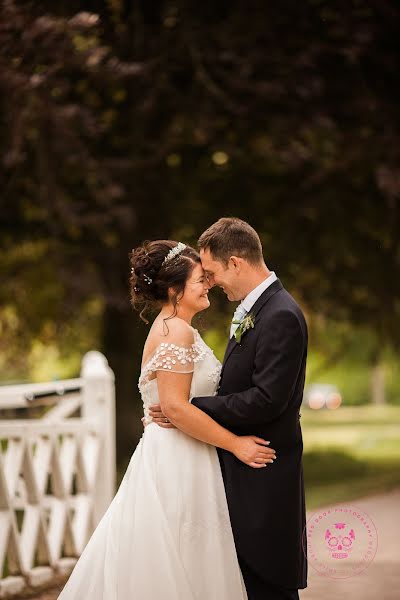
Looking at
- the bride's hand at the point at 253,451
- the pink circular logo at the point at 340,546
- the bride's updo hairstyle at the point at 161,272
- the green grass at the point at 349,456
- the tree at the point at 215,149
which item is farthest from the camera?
the green grass at the point at 349,456

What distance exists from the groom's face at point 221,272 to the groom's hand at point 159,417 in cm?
64

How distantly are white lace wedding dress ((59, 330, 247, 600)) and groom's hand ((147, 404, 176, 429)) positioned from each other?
1.6 inches

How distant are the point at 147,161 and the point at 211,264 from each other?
23.5ft

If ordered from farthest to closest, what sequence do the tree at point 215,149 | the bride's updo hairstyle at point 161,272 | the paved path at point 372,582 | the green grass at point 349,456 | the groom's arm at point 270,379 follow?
the green grass at point 349,456 → the tree at point 215,149 → the paved path at point 372,582 → the bride's updo hairstyle at point 161,272 → the groom's arm at point 270,379

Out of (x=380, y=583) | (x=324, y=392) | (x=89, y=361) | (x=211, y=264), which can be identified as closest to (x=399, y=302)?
(x=89, y=361)

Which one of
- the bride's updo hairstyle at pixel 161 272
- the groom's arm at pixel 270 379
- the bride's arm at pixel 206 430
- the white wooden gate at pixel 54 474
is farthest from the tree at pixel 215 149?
the groom's arm at pixel 270 379

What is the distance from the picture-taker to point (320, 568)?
7727 mm

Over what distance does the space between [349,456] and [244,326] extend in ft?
41.3

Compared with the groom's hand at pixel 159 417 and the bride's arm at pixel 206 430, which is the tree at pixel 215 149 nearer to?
the groom's hand at pixel 159 417

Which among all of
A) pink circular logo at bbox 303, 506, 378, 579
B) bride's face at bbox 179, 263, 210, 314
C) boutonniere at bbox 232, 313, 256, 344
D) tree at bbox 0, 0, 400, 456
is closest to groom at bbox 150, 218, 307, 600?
boutonniere at bbox 232, 313, 256, 344

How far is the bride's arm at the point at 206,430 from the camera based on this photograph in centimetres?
474

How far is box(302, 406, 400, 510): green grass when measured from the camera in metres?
A: 12.7

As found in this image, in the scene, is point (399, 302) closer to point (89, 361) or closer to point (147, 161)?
point (147, 161)

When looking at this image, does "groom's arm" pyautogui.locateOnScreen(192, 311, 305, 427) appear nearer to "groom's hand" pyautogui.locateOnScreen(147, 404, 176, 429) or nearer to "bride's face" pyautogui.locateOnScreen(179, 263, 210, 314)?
"groom's hand" pyautogui.locateOnScreen(147, 404, 176, 429)
